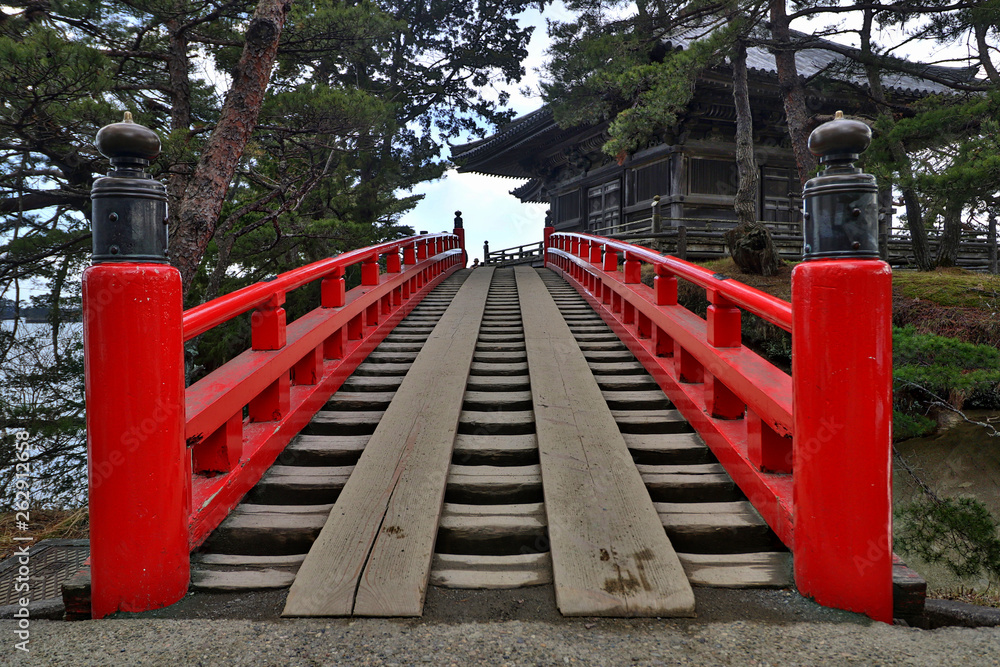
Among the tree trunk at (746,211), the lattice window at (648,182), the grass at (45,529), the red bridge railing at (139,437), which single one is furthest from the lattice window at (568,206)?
the red bridge railing at (139,437)

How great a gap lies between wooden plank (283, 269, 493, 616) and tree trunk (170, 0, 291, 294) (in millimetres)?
4117

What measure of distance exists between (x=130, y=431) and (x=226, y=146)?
5679 millimetres

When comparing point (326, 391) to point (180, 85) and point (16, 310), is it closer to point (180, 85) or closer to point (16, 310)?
point (180, 85)

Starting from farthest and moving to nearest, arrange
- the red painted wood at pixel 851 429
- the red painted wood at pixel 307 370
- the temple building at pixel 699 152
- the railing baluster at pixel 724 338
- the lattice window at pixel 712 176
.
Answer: the lattice window at pixel 712 176
the temple building at pixel 699 152
the red painted wood at pixel 307 370
the railing baluster at pixel 724 338
the red painted wood at pixel 851 429

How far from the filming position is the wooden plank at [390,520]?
185 centimetres

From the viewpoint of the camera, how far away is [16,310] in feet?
29.2

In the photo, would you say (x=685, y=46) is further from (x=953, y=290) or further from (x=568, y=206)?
(x=953, y=290)

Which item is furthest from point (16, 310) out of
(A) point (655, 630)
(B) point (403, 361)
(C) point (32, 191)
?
(A) point (655, 630)

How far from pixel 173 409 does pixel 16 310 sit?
958 centimetres

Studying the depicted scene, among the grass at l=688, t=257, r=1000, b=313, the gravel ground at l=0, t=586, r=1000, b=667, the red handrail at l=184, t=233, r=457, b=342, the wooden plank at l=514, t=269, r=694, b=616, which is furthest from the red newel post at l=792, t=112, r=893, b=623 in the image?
the grass at l=688, t=257, r=1000, b=313

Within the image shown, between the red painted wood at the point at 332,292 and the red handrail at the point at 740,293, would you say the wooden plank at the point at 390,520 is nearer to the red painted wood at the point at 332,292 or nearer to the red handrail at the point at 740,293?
the red painted wood at the point at 332,292

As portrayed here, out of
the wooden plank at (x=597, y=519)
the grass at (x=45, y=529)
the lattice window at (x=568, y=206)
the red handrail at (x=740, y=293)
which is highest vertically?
the lattice window at (x=568, y=206)

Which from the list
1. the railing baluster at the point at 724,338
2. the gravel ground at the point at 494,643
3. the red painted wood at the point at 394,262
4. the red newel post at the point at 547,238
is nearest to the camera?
the gravel ground at the point at 494,643

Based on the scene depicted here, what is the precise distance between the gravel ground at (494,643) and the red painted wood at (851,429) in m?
0.15
